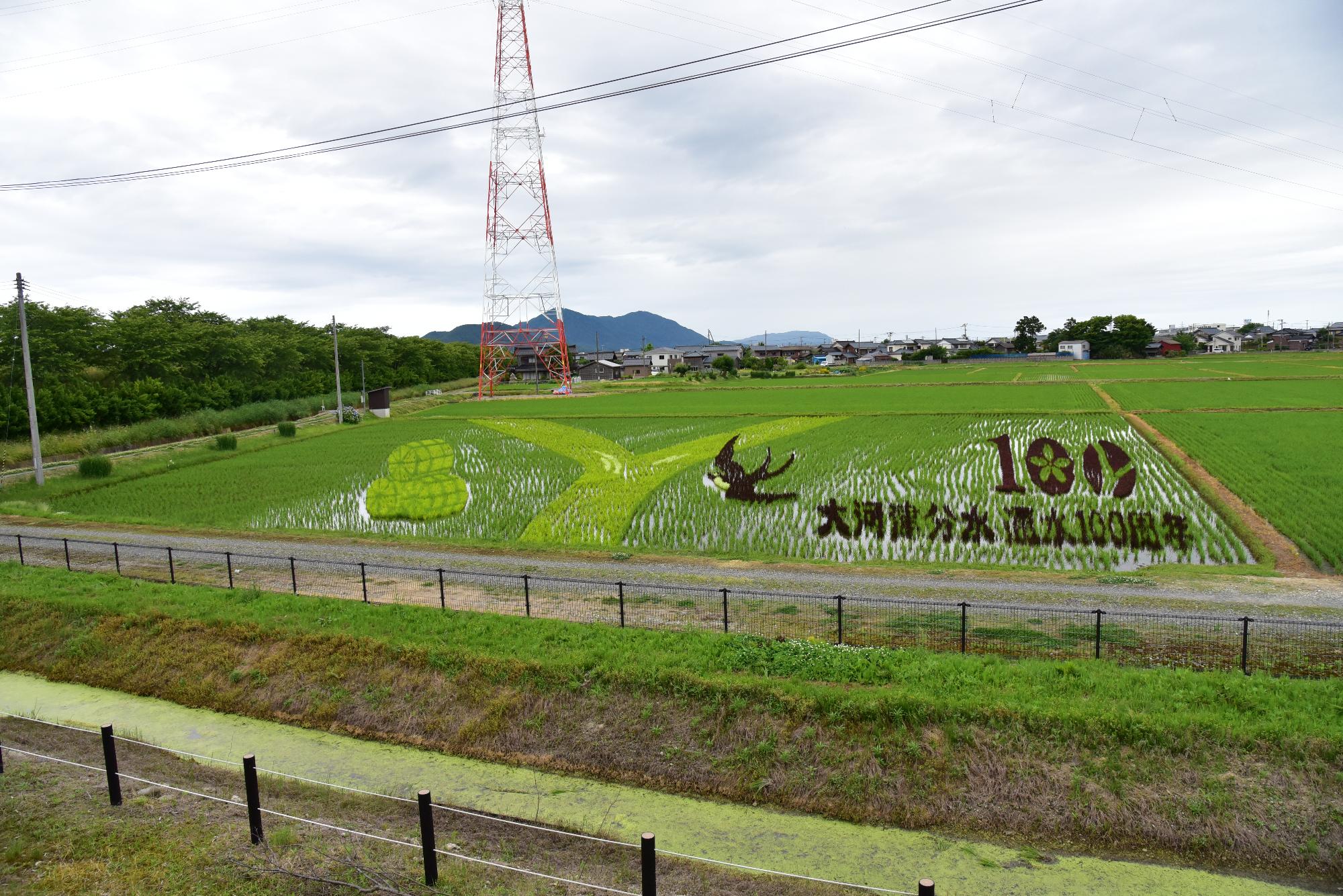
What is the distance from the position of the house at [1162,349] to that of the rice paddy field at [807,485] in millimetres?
84780

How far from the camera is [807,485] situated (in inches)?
1045

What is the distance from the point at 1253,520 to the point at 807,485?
40.4 ft

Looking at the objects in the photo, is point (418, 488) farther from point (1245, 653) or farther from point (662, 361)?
point (662, 361)

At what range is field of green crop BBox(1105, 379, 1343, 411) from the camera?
4509 cm

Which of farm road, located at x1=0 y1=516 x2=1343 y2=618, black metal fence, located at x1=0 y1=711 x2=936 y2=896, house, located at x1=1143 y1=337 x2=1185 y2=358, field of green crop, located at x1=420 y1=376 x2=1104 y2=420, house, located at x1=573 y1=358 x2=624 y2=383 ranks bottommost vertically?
black metal fence, located at x1=0 y1=711 x2=936 y2=896

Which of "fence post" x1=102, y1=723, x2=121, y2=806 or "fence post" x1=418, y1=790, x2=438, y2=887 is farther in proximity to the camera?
"fence post" x1=102, y1=723, x2=121, y2=806

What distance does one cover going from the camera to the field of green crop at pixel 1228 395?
45094 mm

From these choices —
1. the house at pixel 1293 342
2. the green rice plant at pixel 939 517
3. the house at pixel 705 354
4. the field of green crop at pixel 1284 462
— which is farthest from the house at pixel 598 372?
the house at pixel 1293 342

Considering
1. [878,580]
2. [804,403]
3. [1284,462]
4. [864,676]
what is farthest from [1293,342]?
[864,676]

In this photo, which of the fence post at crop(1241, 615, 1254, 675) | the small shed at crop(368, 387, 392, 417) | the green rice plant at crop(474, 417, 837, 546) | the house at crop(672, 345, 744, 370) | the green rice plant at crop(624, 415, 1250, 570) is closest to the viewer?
the fence post at crop(1241, 615, 1254, 675)

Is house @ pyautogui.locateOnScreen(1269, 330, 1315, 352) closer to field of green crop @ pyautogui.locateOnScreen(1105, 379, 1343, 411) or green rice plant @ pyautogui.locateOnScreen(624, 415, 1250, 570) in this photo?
field of green crop @ pyautogui.locateOnScreen(1105, 379, 1343, 411)

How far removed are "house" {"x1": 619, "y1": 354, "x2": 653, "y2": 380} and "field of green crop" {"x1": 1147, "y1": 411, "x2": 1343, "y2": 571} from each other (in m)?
91.0

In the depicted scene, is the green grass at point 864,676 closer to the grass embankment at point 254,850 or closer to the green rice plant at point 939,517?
the grass embankment at point 254,850

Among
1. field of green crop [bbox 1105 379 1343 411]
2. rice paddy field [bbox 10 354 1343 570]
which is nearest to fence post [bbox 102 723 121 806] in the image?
rice paddy field [bbox 10 354 1343 570]
